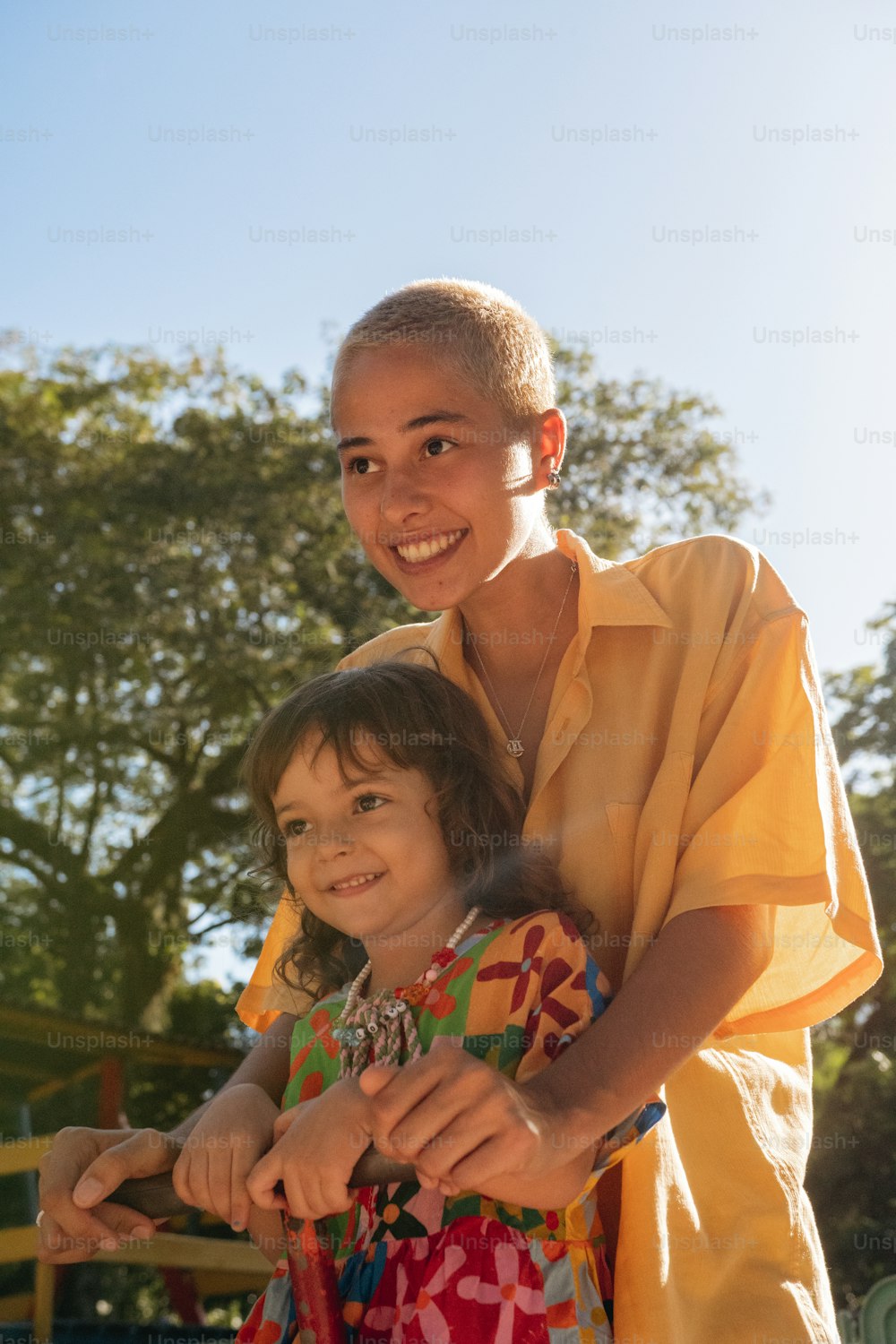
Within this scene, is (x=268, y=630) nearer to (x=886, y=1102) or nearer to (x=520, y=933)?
(x=886, y=1102)

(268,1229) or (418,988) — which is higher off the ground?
(418,988)

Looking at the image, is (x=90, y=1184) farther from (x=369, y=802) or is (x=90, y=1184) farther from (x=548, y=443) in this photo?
(x=548, y=443)

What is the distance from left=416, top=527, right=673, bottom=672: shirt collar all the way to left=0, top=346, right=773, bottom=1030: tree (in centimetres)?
630

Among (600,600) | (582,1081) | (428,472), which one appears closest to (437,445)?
(428,472)

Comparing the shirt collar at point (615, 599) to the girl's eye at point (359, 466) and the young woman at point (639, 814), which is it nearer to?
the young woman at point (639, 814)

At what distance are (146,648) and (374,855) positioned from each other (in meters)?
7.33

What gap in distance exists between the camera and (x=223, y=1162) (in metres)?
1.62

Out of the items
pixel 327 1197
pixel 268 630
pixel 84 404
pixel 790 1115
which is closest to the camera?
pixel 327 1197

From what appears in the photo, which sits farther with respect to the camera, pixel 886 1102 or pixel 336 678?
pixel 886 1102

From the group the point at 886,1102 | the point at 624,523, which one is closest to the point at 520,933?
the point at 886,1102

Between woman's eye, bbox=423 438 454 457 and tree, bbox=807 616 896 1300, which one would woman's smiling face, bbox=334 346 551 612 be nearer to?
woman's eye, bbox=423 438 454 457

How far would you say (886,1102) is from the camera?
26.8 feet

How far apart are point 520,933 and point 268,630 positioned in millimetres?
7566

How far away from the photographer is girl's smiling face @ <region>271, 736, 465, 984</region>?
2.05m
